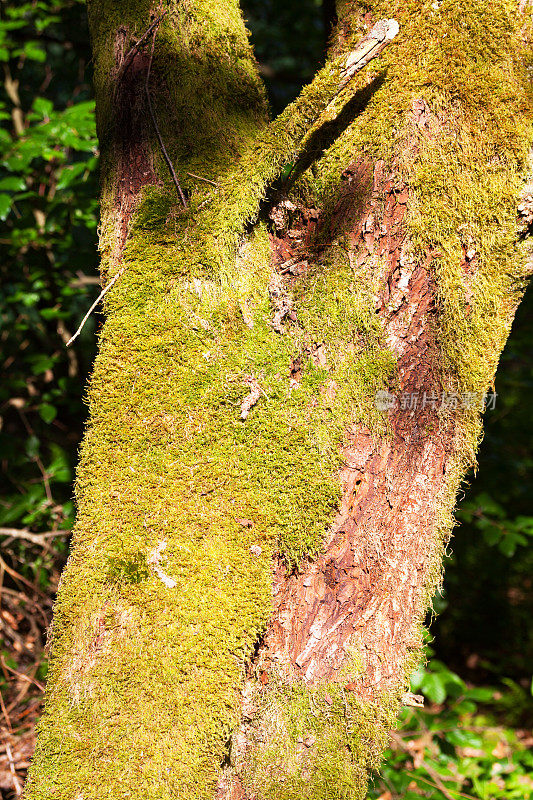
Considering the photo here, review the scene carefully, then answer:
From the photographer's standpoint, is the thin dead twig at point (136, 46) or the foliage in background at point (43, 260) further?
the foliage in background at point (43, 260)

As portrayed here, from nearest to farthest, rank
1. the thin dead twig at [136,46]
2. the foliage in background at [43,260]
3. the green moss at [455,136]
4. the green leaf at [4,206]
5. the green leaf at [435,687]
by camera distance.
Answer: the green moss at [455,136] → the thin dead twig at [136,46] → the green leaf at [4,206] → the green leaf at [435,687] → the foliage in background at [43,260]

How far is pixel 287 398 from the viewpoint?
1.28 metres

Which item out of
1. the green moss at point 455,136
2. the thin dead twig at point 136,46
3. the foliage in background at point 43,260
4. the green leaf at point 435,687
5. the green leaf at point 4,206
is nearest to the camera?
the green moss at point 455,136

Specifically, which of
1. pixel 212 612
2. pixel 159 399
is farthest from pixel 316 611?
pixel 159 399

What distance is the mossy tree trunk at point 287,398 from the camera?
3.84 ft

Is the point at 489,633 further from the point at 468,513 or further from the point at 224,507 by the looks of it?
the point at 224,507

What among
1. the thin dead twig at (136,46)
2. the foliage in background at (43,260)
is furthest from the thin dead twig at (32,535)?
the thin dead twig at (136,46)

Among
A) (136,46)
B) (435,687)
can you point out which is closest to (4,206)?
(136,46)

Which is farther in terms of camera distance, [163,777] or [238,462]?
[238,462]

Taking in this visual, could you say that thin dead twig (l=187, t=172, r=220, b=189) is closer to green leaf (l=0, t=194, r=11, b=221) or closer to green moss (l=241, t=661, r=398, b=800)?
green moss (l=241, t=661, r=398, b=800)

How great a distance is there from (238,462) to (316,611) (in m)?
0.39

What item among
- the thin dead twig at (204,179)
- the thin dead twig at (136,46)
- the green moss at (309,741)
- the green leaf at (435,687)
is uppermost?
the thin dead twig at (136,46)

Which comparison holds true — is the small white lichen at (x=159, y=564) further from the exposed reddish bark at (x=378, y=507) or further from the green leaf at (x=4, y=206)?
the green leaf at (x=4, y=206)

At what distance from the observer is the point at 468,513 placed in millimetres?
2967
